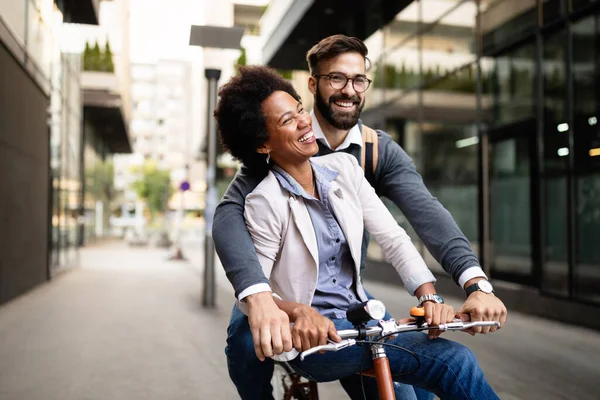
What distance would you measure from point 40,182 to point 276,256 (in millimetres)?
12904

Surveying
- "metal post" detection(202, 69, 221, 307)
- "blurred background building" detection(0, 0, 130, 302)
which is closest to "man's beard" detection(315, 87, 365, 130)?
"metal post" detection(202, 69, 221, 307)

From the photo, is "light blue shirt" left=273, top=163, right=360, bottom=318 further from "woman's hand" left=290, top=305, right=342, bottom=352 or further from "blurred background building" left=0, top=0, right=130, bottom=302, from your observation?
"blurred background building" left=0, top=0, right=130, bottom=302

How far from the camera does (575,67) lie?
967cm

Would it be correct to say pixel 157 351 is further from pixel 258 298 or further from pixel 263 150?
pixel 258 298

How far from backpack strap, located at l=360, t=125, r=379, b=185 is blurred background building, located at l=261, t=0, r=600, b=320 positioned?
24.6 ft

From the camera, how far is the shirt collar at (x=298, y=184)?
2.14m

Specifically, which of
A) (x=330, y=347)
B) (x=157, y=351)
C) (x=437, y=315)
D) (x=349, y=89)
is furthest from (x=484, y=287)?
(x=157, y=351)

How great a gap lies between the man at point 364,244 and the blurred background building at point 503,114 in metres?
7.50

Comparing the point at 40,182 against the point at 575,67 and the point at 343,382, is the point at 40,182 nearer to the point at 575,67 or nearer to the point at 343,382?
the point at 575,67

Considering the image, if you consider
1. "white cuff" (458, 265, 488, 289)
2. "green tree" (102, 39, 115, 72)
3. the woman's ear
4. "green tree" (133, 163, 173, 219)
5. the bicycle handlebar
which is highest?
"green tree" (102, 39, 115, 72)

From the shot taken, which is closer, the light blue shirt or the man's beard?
the light blue shirt

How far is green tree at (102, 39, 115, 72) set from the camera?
3073 cm

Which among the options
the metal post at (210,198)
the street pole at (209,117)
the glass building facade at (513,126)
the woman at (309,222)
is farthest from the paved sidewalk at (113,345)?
the glass building facade at (513,126)

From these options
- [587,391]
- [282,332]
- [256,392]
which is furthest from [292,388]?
[587,391]
